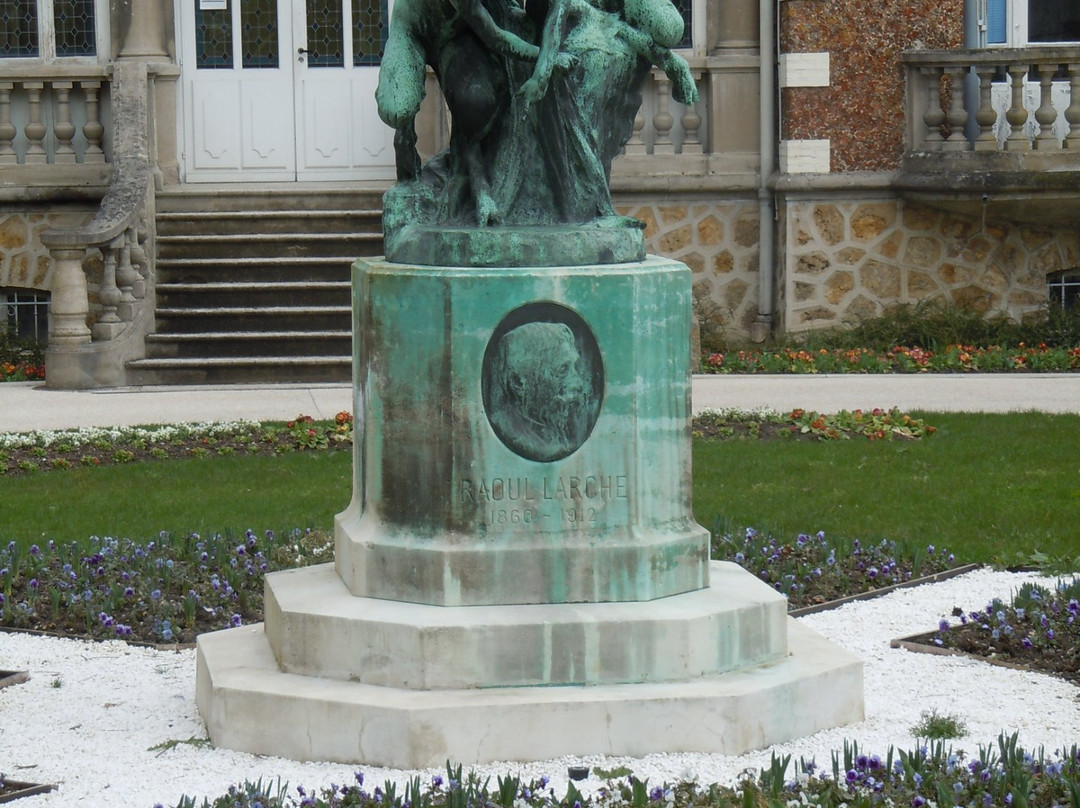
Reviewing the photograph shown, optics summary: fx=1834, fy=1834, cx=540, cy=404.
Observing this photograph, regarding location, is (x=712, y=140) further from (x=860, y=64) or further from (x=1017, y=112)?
(x=1017, y=112)

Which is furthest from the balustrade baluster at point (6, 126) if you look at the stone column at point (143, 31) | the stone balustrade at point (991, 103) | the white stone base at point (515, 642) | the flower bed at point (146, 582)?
the white stone base at point (515, 642)

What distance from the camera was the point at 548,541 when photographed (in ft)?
17.2

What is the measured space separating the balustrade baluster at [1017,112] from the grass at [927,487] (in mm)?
3979

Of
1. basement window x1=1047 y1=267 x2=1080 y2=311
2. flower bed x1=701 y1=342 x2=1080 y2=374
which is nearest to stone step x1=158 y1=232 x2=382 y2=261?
flower bed x1=701 y1=342 x2=1080 y2=374

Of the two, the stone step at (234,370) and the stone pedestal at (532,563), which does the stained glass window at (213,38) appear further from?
the stone pedestal at (532,563)

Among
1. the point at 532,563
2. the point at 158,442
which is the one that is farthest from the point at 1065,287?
the point at 532,563

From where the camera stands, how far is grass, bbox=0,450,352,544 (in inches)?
320

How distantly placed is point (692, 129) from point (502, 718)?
10736 millimetres

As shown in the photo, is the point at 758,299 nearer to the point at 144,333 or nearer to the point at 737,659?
the point at 144,333

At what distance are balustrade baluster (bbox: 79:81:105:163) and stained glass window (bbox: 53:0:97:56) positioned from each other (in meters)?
0.55

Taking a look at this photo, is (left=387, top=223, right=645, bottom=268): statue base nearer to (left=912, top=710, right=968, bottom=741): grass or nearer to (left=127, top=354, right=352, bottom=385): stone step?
(left=912, top=710, right=968, bottom=741): grass

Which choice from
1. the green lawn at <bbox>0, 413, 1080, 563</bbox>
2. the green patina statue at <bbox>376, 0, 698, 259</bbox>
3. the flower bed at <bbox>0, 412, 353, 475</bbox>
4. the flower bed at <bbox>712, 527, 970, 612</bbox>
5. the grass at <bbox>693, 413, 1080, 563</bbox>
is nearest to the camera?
the green patina statue at <bbox>376, 0, 698, 259</bbox>

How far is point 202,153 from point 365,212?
5.92 feet

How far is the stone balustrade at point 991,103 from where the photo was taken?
14148 mm
